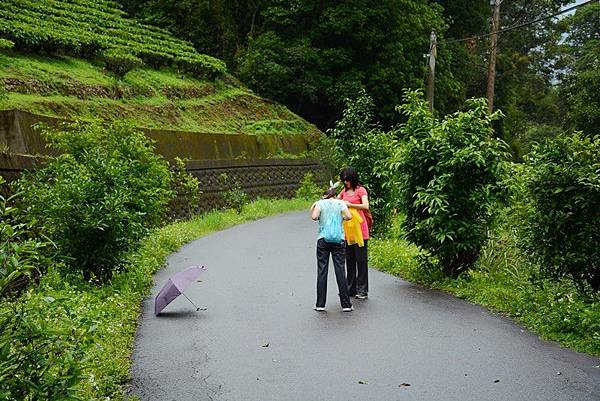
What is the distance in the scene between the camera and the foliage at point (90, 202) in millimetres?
9516

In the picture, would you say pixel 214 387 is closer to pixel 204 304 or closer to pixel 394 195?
pixel 204 304

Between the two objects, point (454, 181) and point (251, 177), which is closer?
point (454, 181)

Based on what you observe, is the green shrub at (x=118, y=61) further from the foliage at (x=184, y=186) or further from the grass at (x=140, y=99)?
the foliage at (x=184, y=186)

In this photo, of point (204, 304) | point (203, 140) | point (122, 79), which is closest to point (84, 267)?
point (204, 304)

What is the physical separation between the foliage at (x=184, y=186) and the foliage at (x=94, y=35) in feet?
26.6

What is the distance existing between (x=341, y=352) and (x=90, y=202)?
445cm

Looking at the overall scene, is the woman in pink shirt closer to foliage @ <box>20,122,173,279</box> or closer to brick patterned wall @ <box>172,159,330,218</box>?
foliage @ <box>20,122,173,279</box>

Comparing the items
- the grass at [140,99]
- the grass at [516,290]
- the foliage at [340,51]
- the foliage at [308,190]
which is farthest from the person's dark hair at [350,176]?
the foliage at [340,51]

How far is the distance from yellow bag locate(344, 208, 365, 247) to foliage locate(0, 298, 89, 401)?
6708 millimetres

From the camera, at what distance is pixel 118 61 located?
91.8ft

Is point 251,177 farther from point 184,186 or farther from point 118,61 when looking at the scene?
point 118,61

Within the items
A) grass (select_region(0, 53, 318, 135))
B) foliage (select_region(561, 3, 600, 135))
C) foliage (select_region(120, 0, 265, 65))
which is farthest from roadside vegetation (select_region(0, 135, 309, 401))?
foliage (select_region(120, 0, 265, 65))

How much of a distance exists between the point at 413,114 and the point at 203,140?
1407 centimetres

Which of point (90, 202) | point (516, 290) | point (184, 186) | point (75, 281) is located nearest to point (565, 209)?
point (516, 290)
